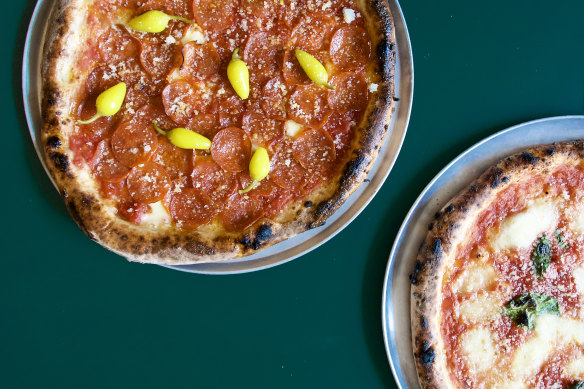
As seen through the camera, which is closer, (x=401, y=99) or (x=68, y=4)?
(x=68, y=4)

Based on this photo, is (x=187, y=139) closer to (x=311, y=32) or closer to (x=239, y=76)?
(x=239, y=76)

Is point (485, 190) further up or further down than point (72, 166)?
further down

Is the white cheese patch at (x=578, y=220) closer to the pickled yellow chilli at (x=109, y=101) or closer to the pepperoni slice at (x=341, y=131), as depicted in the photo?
the pepperoni slice at (x=341, y=131)

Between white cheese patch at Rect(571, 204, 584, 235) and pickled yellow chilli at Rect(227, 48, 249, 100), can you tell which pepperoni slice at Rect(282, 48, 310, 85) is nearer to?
pickled yellow chilli at Rect(227, 48, 249, 100)

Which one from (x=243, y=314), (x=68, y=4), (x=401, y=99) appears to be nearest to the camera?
(x=68, y=4)

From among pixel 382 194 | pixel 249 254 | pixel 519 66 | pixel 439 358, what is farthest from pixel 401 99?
pixel 439 358

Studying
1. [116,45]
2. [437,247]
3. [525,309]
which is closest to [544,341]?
[525,309]

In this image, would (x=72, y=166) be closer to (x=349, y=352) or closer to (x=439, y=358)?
(x=349, y=352)

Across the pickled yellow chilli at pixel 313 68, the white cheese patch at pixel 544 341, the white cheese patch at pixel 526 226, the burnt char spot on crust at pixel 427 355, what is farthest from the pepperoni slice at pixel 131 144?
the white cheese patch at pixel 544 341
